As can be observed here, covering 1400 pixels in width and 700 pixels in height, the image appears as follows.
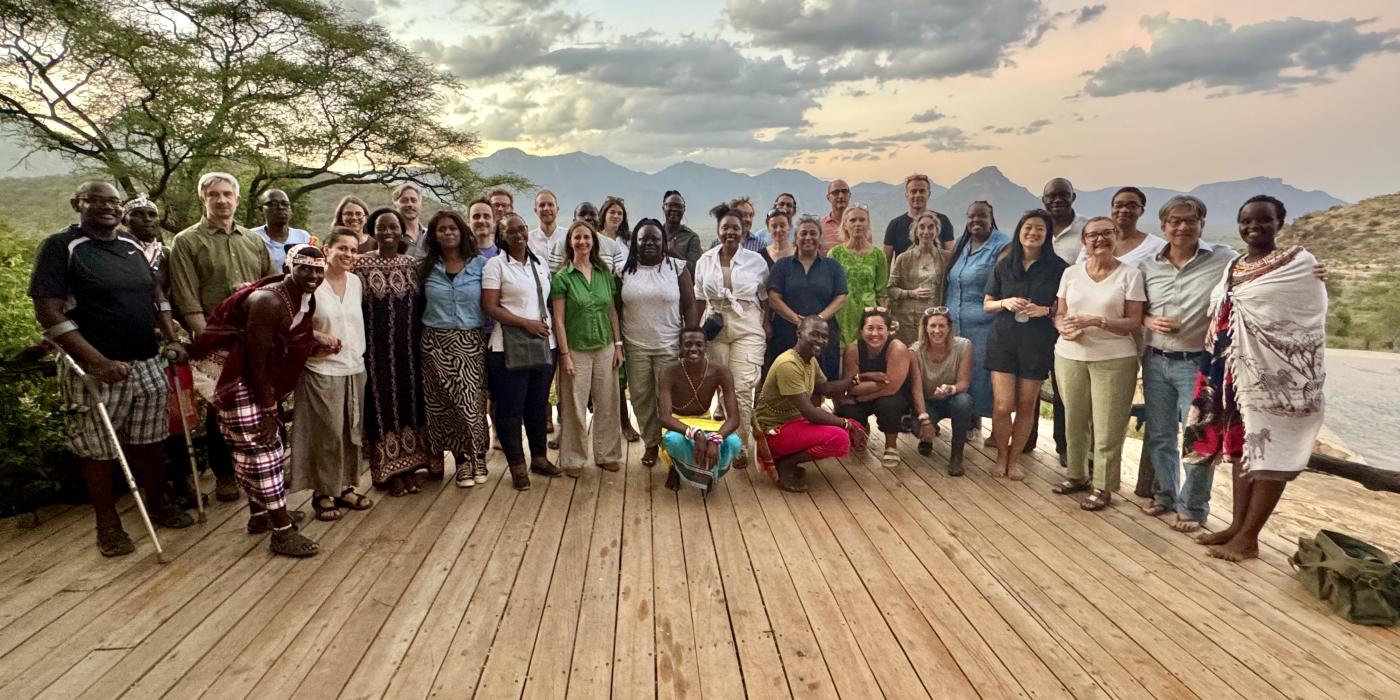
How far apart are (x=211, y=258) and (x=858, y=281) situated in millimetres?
3923

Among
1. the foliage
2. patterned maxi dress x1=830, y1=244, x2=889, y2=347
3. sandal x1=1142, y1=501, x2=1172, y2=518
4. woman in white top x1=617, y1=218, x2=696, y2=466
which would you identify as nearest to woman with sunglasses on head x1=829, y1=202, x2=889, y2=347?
patterned maxi dress x1=830, y1=244, x2=889, y2=347

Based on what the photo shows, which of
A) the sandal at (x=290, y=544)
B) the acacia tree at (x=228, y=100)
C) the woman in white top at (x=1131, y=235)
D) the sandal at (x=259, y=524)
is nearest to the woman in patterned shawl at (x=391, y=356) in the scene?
the sandal at (x=259, y=524)

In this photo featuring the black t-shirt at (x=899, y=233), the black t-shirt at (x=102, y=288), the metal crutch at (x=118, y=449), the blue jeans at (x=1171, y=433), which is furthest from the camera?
the black t-shirt at (x=899, y=233)

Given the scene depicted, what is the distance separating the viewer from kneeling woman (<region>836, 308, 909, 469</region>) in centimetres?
496

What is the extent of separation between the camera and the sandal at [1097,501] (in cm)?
420

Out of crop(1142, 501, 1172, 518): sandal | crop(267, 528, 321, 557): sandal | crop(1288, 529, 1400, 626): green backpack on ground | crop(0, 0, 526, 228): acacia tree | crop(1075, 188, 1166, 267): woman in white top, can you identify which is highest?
crop(0, 0, 526, 228): acacia tree

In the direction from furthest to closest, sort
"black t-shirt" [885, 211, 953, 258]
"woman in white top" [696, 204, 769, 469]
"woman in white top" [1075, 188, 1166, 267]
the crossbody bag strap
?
1. "black t-shirt" [885, 211, 953, 258]
2. "woman in white top" [696, 204, 769, 469]
3. the crossbody bag strap
4. "woman in white top" [1075, 188, 1166, 267]

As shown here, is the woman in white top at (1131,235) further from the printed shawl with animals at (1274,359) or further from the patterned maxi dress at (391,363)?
the patterned maxi dress at (391,363)

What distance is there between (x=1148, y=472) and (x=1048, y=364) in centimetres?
82

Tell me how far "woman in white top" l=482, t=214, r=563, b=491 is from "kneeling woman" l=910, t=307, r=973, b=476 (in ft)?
8.11

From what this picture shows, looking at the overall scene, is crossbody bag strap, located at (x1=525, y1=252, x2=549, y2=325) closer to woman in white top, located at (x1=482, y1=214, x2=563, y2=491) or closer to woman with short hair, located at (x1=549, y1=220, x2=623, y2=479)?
woman in white top, located at (x1=482, y1=214, x2=563, y2=491)

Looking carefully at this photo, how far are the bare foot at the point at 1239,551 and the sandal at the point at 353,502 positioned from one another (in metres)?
4.34

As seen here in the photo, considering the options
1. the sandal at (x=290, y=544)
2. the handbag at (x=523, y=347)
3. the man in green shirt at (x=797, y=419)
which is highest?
the handbag at (x=523, y=347)

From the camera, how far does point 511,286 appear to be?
14.1 ft
